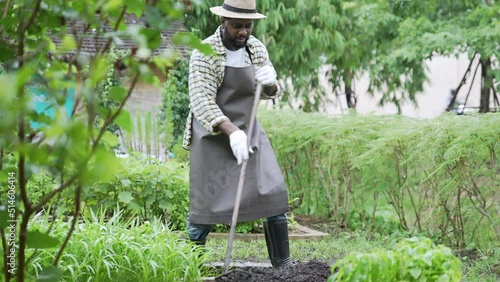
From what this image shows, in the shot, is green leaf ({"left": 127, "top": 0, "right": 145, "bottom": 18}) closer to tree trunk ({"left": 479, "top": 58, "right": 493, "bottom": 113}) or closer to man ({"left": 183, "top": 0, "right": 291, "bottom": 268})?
man ({"left": 183, "top": 0, "right": 291, "bottom": 268})

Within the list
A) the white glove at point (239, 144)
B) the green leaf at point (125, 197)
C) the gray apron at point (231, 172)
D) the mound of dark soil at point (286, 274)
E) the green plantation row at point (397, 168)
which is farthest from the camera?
Result: the green leaf at point (125, 197)

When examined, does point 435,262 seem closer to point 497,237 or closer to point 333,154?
point 497,237

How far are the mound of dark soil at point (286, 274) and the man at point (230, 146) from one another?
39 cm

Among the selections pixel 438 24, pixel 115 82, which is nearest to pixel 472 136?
pixel 115 82

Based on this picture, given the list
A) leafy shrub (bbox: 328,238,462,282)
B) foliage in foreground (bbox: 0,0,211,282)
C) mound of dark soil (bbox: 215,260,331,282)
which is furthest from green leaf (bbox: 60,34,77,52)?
mound of dark soil (bbox: 215,260,331,282)

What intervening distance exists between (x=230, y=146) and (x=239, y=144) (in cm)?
26

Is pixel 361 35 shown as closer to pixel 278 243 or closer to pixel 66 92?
pixel 278 243

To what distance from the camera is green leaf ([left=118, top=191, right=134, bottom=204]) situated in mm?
7645

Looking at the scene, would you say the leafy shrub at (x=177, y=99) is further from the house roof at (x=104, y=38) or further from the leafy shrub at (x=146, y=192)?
the leafy shrub at (x=146, y=192)

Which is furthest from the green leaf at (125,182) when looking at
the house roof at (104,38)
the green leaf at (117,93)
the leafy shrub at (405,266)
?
the green leaf at (117,93)

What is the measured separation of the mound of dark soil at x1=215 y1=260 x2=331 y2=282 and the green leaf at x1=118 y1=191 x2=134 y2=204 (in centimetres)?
228

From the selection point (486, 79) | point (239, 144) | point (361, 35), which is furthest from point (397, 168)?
point (361, 35)

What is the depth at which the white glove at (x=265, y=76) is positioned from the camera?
19.4 ft

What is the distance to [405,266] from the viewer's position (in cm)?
381
